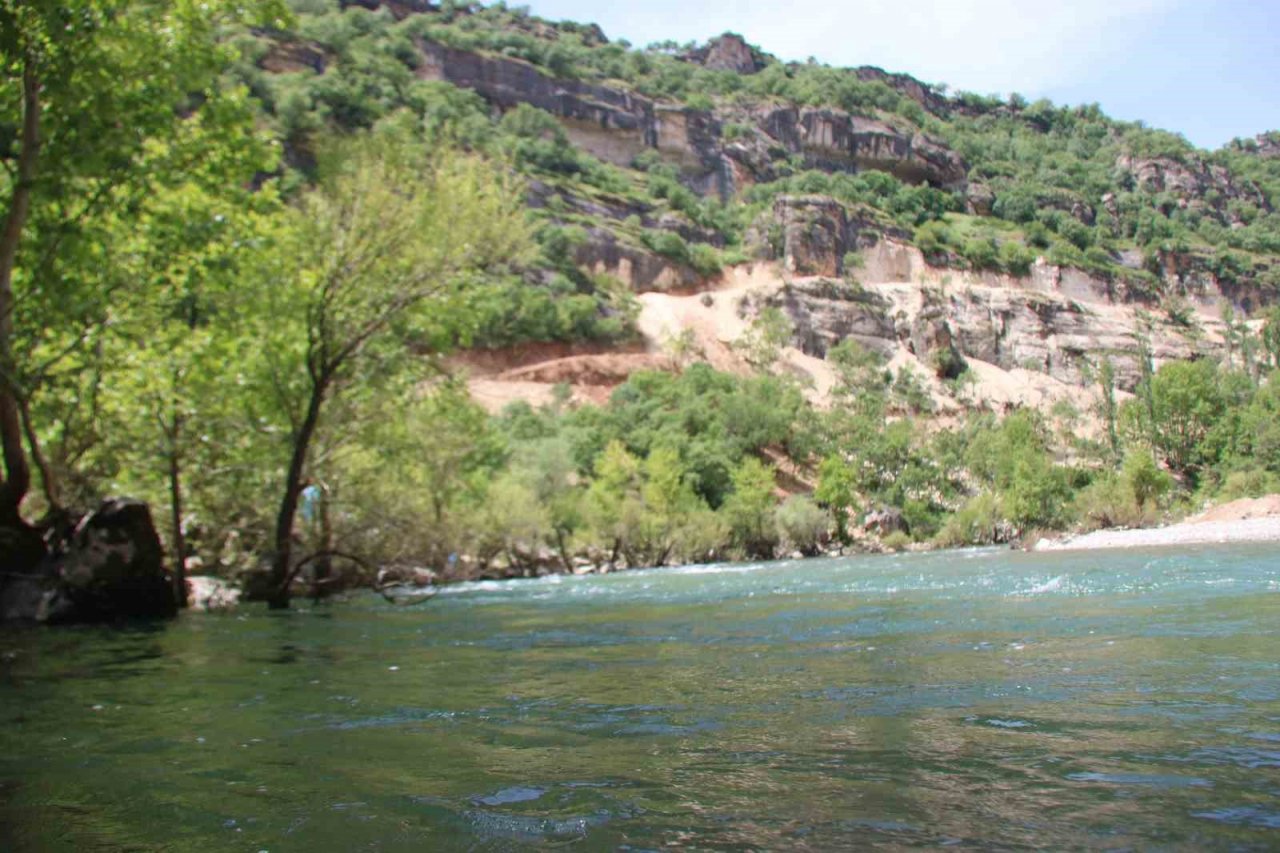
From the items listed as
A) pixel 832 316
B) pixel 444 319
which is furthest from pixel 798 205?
pixel 444 319

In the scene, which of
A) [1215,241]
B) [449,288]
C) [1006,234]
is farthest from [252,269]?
[1215,241]

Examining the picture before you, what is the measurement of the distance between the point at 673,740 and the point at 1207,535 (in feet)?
135

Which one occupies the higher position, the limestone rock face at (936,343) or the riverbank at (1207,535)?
the limestone rock face at (936,343)

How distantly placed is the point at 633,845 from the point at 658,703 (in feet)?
8.61

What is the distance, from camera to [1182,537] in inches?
1502

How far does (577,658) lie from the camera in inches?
317

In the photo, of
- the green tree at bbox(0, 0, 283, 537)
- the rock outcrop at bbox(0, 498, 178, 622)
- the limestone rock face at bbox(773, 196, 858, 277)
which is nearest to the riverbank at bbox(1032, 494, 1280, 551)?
the rock outcrop at bbox(0, 498, 178, 622)

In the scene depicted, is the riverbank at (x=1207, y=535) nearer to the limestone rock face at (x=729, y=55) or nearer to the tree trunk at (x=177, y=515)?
the tree trunk at (x=177, y=515)

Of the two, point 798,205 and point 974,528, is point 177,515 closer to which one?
point 974,528

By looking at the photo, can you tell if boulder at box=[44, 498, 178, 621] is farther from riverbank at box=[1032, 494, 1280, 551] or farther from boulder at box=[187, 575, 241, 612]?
riverbank at box=[1032, 494, 1280, 551]

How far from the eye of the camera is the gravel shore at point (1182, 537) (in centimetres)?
3525

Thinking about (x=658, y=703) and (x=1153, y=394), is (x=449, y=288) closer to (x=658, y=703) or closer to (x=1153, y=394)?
(x=658, y=703)

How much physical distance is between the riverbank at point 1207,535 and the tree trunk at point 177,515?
3241 cm

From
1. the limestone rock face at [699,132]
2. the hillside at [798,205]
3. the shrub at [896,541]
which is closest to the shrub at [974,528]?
the shrub at [896,541]
